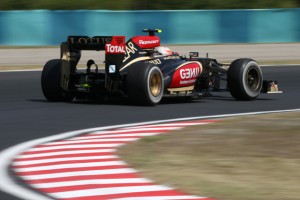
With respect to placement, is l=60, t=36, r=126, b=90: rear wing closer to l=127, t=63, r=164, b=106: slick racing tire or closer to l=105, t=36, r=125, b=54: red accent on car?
l=105, t=36, r=125, b=54: red accent on car

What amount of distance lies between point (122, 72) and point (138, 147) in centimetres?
511

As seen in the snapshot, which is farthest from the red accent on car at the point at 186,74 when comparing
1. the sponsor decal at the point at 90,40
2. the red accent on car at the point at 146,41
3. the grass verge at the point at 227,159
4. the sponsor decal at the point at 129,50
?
the grass verge at the point at 227,159

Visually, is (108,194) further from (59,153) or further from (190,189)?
(59,153)

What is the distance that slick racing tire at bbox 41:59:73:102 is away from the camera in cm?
1545

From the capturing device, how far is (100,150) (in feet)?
32.0

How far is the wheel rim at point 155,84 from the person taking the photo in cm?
1469

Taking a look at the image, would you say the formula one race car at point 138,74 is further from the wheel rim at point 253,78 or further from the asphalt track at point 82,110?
the asphalt track at point 82,110

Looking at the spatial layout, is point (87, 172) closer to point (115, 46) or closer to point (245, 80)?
point (115, 46)

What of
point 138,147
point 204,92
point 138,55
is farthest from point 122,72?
point 138,147

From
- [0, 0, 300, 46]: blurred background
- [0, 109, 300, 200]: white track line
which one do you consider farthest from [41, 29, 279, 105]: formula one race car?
[0, 0, 300, 46]: blurred background

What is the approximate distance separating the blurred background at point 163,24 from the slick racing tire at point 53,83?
1394cm

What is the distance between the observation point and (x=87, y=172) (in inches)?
329

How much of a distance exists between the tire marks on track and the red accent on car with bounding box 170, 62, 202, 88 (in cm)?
415

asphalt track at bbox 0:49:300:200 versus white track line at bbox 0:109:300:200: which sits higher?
asphalt track at bbox 0:49:300:200
